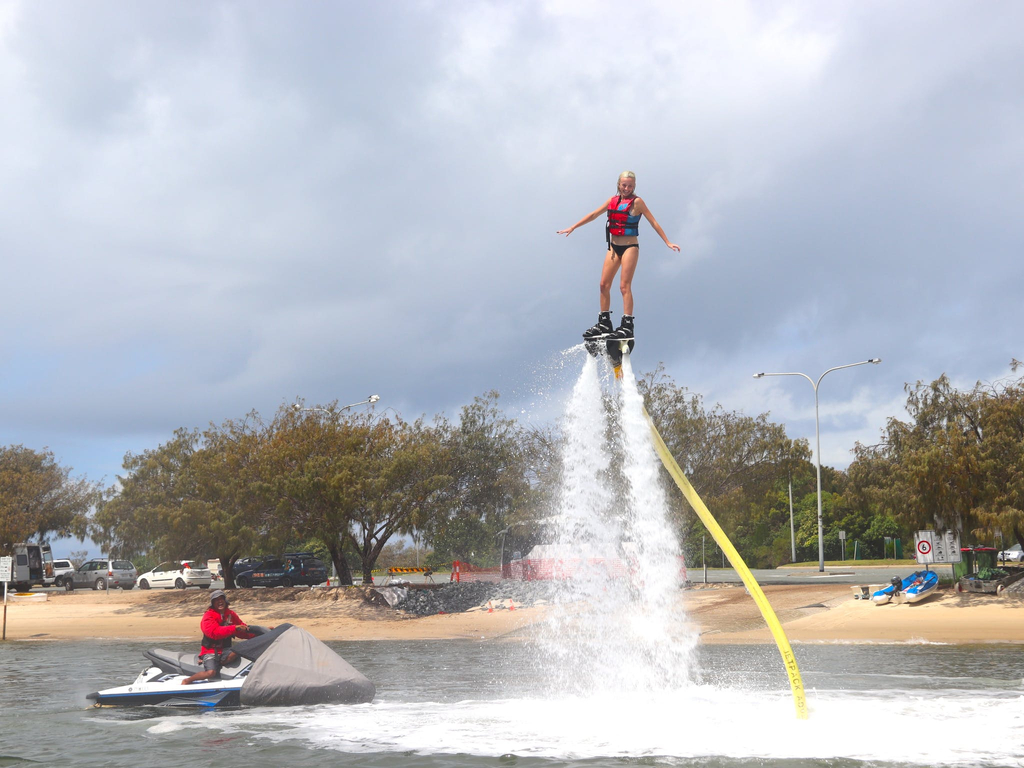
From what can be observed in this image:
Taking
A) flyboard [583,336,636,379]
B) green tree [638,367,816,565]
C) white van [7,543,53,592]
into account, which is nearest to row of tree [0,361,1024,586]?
green tree [638,367,816,565]

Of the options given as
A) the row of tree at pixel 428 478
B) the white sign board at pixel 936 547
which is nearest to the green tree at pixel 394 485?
the row of tree at pixel 428 478

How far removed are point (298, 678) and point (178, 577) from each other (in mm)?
35381

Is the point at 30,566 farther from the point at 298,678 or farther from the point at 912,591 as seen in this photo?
the point at 912,591

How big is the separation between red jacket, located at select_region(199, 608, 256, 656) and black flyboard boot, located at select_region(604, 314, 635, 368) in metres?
8.17

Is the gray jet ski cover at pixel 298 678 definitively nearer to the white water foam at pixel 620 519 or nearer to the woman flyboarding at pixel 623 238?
the white water foam at pixel 620 519

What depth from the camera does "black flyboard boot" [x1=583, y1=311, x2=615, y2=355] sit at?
10703mm

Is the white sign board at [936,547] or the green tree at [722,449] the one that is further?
the green tree at [722,449]

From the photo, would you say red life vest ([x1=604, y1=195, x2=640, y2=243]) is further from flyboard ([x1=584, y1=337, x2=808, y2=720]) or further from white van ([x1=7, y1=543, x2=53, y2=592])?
white van ([x1=7, y1=543, x2=53, y2=592])

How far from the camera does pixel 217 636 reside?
14961 millimetres

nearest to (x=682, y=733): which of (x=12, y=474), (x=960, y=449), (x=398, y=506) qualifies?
(x=960, y=449)

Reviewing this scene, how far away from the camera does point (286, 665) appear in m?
15.0

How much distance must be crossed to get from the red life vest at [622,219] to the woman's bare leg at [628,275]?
0.73 ft

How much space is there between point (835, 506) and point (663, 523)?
203 feet

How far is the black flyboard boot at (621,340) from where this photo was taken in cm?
1059
